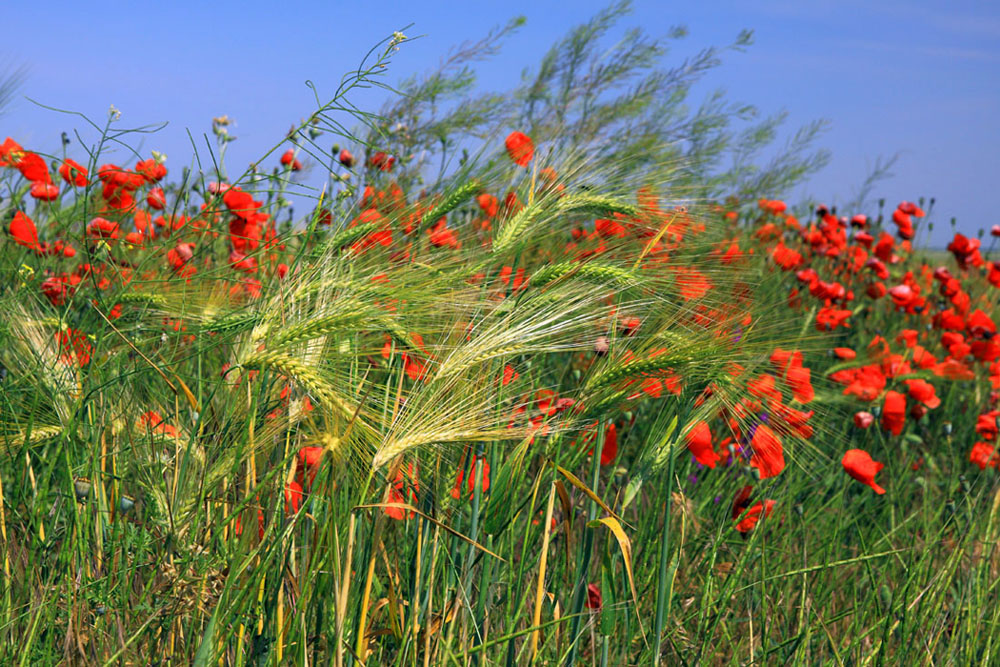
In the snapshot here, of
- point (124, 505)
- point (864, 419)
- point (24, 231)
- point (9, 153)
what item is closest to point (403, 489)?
point (124, 505)

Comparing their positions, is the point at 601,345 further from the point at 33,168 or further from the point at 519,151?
the point at 33,168

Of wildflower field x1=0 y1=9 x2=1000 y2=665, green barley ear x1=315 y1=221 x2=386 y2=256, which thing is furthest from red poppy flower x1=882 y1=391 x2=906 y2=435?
green barley ear x1=315 y1=221 x2=386 y2=256

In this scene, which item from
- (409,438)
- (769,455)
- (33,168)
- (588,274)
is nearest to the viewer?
(409,438)

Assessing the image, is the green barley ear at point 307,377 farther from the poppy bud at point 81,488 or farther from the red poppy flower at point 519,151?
the red poppy flower at point 519,151

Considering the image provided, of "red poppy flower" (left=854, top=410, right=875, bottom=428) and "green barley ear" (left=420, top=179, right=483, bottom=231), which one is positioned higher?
"green barley ear" (left=420, top=179, right=483, bottom=231)

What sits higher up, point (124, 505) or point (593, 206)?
point (593, 206)

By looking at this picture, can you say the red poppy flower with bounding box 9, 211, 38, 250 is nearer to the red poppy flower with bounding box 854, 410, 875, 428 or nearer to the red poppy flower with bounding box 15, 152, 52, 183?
the red poppy flower with bounding box 15, 152, 52, 183

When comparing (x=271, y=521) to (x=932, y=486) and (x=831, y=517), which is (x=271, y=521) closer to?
(x=831, y=517)

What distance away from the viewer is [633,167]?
62.9 inches

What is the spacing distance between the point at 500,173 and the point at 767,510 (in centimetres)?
77

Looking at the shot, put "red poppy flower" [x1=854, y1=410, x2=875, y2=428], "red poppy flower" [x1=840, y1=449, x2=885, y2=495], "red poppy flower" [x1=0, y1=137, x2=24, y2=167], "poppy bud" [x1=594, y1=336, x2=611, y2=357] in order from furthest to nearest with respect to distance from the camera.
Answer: "red poppy flower" [x1=854, y1=410, x2=875, y2=428] → "red poppy flower" [x1=0, y1=137, x2=24, y2=167] → "red poppy flower" [x1=840, y1=449, x2=885, y2=495] → "poppy bud" [x1=594, y1=336, x2=611, y2=357]

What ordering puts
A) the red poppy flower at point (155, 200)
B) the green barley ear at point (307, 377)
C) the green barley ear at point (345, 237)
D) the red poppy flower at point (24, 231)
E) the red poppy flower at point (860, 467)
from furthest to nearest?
the red poppy flower at point (24, 231) → the red poppy flower at point (860, 467) → the red poppy flower at point (155, 200) → the green barley ear at point (345, 237) → the green barley ear at point (307, 377)

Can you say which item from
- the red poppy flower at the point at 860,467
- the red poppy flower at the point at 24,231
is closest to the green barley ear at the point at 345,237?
the red poppy flower at the point at 24,231

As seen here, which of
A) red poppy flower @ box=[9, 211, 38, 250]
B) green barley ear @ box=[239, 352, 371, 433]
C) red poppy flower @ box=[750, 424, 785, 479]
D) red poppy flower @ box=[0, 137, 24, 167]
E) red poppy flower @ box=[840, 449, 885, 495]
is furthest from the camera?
red poppy flower @ box=[0, 137, 24, 167]
